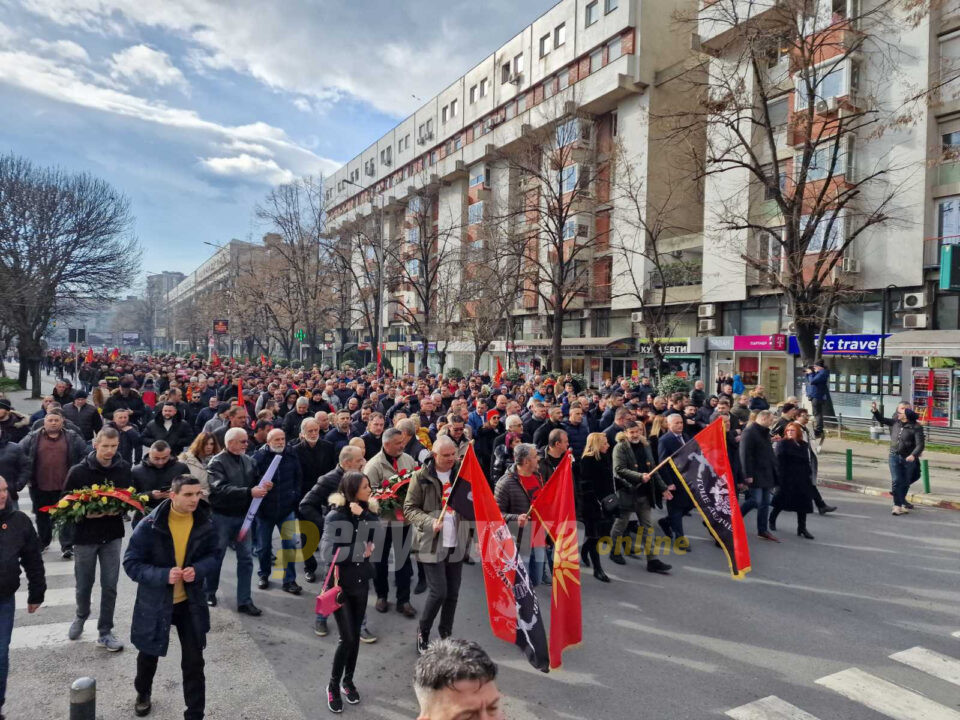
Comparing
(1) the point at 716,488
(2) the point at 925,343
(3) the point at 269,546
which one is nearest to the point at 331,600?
(3) the point at 269,546

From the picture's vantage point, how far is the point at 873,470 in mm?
14125

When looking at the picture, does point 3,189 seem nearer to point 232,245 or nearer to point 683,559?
point 683,559

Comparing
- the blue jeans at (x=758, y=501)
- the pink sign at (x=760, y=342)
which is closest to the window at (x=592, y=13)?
the pink sign at (x=760, y=342)

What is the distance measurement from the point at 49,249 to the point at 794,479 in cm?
3143

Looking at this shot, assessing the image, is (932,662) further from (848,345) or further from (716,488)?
(848,345)

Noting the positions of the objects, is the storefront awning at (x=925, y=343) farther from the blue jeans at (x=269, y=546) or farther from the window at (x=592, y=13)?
the window at (x=592, y=13)

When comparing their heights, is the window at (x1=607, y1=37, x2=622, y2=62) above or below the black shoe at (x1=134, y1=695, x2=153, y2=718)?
above

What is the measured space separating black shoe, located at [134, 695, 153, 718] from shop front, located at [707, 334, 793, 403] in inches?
978

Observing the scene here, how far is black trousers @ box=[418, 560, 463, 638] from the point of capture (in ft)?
16.0

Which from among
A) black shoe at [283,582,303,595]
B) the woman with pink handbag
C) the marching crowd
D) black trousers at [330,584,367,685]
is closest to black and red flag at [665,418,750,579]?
the marching crowd

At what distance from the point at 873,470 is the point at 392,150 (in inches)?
2183

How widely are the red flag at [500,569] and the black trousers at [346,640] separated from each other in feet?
4.02

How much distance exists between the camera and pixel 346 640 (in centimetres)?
425

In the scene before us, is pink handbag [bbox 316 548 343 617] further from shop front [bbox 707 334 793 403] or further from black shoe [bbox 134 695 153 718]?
shop front [bbox 707 334 793 403]
